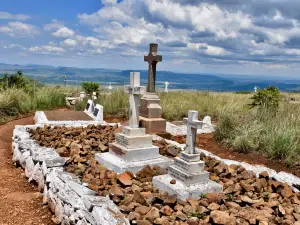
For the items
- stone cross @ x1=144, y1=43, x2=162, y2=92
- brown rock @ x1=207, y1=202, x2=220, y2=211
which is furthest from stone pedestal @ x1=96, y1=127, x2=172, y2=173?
stone cross @ x1=144, y1=43, x2=162, y2=92

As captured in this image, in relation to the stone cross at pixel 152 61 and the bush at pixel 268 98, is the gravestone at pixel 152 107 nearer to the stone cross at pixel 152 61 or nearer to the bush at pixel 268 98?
the stone cross at pixel 152 61

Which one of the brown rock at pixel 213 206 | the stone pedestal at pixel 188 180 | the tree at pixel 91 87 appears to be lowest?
the brown rock at pixel 213 206

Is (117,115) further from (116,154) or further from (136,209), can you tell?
(136,209)

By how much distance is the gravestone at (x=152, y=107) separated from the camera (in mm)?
8656

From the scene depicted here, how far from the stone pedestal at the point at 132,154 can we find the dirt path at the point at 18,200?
1.22m

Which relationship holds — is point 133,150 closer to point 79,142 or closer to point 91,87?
point 79,142

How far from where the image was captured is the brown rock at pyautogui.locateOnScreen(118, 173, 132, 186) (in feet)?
14.9

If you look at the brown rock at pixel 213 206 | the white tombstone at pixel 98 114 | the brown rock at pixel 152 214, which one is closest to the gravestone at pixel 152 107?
the white tombstone at pixel 98 114

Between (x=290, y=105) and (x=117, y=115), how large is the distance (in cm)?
598

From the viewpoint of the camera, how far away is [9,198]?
5262 mm

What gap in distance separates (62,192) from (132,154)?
1.37 meters

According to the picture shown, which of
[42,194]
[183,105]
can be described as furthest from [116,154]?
[183,105]

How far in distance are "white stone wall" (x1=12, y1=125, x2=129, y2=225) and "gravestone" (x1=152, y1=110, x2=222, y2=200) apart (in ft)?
2.85

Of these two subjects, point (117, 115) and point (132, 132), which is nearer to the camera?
point (132, 132)
